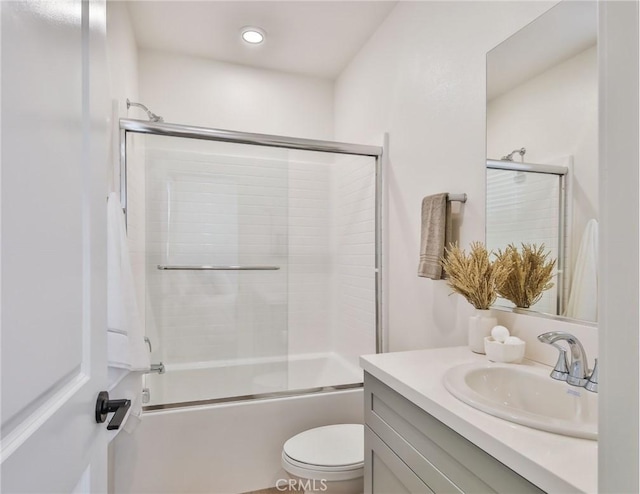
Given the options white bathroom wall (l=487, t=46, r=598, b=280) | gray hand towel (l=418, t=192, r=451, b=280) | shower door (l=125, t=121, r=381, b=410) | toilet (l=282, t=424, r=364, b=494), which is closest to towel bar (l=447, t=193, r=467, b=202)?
gray hand towel (l=418, t=192, r=451, b=280)

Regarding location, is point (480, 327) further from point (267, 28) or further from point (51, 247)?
point (267, 28)

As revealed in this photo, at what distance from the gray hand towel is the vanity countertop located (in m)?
0.61

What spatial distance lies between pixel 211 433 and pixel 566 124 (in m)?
2.01

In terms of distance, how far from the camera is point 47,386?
496mm

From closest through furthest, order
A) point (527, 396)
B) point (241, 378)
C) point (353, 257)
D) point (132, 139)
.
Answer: point (527, 396) < point (132, 139) < point (241, 378) < point (353, 257)

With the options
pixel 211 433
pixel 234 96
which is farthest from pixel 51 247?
pixel 234 96

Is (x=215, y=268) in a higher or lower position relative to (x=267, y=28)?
lower

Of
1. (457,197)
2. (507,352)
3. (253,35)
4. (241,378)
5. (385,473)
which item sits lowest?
(241,378)

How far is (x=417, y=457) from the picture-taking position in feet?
3.18

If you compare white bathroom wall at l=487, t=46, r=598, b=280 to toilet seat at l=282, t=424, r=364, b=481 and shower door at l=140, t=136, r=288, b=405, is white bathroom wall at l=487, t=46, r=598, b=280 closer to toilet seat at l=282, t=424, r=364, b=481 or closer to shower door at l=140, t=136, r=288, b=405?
toilet seat at l=282, t=424, r=364, b=481

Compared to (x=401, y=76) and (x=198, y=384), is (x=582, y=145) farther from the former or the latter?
(x=198, y=384)

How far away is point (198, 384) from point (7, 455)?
1818 mm

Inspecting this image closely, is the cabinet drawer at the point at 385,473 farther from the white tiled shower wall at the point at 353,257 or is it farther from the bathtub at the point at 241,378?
the white tiled shower wall at the point at 353,257

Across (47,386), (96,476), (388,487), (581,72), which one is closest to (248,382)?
(388,487)
